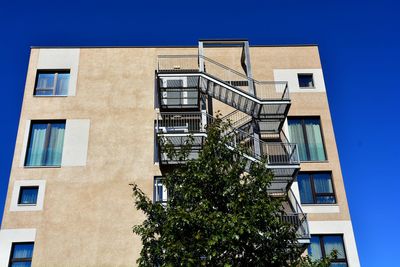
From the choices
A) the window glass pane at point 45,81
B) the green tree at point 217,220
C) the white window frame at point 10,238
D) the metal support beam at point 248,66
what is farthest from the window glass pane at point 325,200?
the window glass pane at point 45,81

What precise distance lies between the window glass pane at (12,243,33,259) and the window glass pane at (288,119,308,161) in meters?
14.2

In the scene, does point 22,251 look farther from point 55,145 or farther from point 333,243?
point 333,243

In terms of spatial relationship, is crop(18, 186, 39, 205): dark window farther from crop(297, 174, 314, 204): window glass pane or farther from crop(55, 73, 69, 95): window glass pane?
crop(297, 174, 314, 204): window glass pane

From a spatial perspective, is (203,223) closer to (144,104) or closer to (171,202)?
(171,202)

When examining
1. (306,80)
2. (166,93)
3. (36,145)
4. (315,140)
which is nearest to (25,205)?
(36,145)

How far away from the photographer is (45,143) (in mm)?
23547

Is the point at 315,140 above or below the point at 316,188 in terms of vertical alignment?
above

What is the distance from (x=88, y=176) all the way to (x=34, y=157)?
325 centimetres

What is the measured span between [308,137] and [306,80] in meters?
3.63

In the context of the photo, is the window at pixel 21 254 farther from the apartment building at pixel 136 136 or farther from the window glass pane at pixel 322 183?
the window glass pane at pixel 322 183

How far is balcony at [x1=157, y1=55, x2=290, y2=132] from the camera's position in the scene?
22.0 metres

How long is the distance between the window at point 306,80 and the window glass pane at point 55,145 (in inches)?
532

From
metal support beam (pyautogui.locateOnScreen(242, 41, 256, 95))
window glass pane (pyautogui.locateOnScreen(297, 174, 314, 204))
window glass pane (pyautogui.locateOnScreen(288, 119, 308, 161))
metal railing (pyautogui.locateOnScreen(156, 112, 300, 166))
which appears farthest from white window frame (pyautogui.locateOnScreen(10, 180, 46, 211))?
window glass pane (pyautogui.locateOnScreen(288, 119, 308, 161))

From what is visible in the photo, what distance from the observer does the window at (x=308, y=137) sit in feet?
77.8
